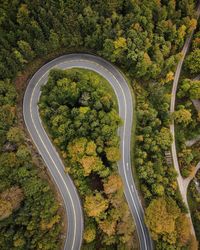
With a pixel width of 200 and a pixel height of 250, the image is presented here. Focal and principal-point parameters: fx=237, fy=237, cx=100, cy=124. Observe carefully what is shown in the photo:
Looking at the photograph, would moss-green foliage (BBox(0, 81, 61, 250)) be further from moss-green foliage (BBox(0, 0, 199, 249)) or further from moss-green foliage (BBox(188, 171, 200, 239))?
moss-green foliage (BBox(188, 171, 200, 239))

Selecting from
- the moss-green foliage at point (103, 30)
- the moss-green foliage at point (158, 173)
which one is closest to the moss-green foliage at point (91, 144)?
the moss-green foliage at point (158, 173)

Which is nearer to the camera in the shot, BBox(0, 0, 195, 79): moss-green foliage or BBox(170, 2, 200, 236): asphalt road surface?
BBox(0, 0, 195, 79): moss-green foliage

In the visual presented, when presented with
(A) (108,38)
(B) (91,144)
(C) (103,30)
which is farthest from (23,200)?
(C) (103,30)

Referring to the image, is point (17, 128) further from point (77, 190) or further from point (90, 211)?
point (90, 211)

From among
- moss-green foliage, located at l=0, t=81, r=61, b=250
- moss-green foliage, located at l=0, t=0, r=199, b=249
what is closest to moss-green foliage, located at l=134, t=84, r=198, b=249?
moss-green foliage, located at l=0, t=0, r=199, b=249

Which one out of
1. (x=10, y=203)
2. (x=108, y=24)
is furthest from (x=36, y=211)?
(x=108, y=24)
